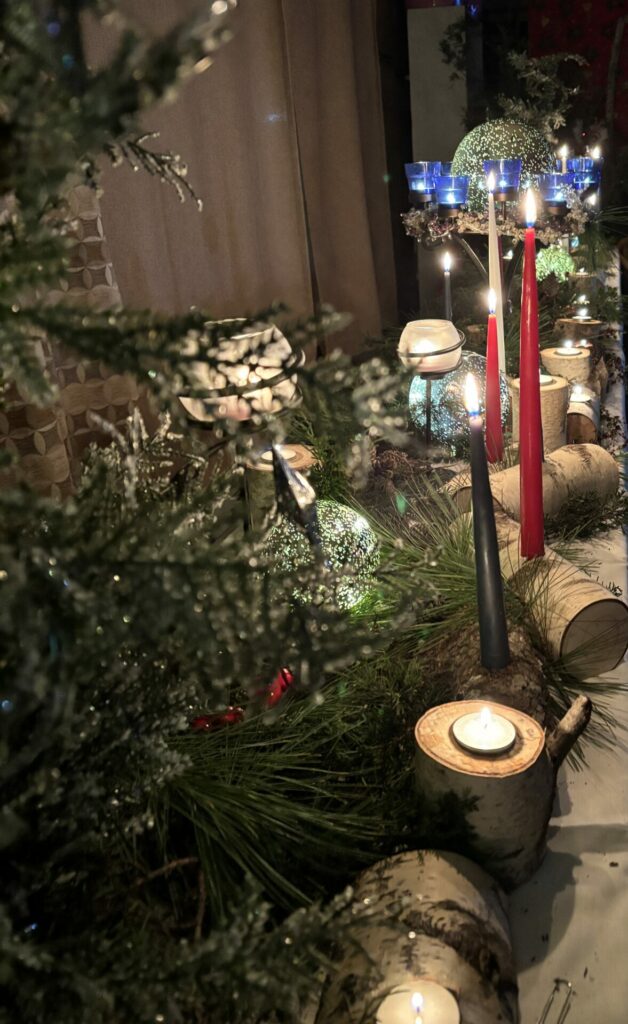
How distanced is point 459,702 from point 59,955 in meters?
0.47

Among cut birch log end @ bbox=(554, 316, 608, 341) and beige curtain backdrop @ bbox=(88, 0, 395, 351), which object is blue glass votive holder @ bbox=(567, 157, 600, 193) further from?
beige curtain backdrop @ bbox=(88, 0, 395, 351)

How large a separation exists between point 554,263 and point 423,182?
87 centimetres

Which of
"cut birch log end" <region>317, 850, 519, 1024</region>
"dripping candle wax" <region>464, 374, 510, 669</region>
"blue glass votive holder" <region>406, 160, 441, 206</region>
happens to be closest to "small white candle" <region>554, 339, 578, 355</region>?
"blue glass votive holder" <region>406, 160, 441, 206</region>

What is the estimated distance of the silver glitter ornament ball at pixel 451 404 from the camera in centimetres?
158

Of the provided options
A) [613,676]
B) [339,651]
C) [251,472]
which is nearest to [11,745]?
[339,651]

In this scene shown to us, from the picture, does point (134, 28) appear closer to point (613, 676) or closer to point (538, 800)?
point (538, 800)

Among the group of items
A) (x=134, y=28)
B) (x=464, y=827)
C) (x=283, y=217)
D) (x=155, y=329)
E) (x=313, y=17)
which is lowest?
(x=464, y=827)

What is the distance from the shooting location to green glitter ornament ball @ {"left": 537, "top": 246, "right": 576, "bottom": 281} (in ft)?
8.25

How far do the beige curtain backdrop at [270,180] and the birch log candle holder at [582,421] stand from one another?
1.01 meters

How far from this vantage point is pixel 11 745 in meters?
0.49

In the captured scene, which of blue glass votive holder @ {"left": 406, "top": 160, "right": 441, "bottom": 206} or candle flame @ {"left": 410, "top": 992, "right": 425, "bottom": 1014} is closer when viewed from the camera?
A: candle flame @ {"left": 410, "top": 992, "right": 425, "bottom": 1014}

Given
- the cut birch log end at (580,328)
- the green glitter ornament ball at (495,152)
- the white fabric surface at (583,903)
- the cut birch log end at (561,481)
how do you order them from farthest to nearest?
1. the cut birch log end at (580,328)
2. the green glitter ornament ball at (495,152)
3. the cut birch log end at (561,481)
4. the white fabric surface at (583,903)

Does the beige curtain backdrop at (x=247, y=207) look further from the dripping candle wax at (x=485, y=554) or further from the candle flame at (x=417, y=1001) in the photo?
the candle flame at (x=417, y=1001)

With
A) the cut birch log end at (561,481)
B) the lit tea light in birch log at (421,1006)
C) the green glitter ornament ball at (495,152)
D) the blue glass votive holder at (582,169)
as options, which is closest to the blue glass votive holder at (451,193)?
the green glitter ornament ball at (495,152)
